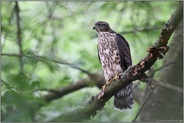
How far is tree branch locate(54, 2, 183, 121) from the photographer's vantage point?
111 inches

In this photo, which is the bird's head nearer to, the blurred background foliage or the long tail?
the blurred background foliage

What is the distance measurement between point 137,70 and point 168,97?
263 cm

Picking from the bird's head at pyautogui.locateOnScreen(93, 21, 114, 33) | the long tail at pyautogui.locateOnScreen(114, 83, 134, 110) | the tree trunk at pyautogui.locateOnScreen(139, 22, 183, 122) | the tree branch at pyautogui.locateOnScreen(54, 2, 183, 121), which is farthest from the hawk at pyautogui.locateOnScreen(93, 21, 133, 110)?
the tree branch at pyautogui.locateOnScreen(54, 2, 183, 121)

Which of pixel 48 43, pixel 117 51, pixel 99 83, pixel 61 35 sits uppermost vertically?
pixel 61 35

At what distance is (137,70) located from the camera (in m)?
3.12

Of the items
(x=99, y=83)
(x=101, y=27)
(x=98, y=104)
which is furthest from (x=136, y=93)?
(x=98, y=104)

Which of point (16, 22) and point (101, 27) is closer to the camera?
point (101, 27)

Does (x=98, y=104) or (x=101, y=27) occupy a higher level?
(x=101, y=27)

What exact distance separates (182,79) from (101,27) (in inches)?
51.1

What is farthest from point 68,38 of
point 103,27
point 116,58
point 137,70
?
point 137,70

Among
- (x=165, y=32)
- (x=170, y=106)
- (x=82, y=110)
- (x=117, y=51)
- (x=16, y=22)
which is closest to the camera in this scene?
(x=165, y=32)

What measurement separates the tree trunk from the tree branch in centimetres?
189

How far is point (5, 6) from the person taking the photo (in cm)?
702

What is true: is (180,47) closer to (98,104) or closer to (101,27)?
(101,27)
